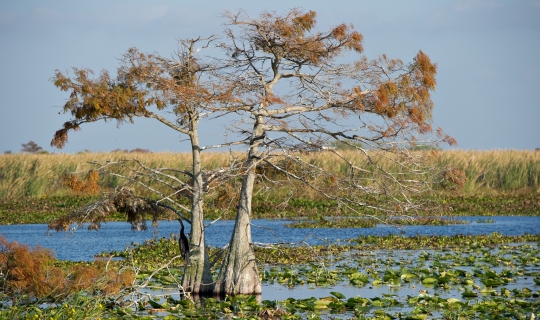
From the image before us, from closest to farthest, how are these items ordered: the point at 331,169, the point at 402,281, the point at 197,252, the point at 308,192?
the point at 197,252 → the point at 402,281 → the point at 308,192 → the point at 331,169

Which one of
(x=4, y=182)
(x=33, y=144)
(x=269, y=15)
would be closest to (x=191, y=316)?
(x=269, y=15)

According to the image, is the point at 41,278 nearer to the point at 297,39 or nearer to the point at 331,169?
the point at 297,39

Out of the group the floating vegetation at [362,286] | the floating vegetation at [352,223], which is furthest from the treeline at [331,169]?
the floating vegetation at [362,286]

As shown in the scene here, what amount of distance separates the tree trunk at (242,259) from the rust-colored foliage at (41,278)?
4.76ft

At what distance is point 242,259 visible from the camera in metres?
11.9

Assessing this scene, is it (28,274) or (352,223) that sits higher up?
(352,223)

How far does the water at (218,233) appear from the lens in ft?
66.3

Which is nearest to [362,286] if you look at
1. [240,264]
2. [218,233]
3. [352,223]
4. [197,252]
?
[240,264]

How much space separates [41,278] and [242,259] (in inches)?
115

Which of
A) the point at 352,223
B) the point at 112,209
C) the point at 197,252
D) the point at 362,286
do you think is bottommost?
the point at 362,286

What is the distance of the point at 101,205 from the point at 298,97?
3563 millimetres

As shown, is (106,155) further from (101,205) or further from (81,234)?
(101,205)

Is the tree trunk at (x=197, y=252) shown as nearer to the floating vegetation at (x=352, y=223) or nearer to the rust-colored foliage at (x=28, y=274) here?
the rust-colored foliage at (x=28, y=274)

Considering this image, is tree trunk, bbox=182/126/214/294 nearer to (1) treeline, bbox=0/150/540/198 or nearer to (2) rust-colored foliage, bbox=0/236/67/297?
(2) rust-colored foliage, bbox=0/236/67/297
